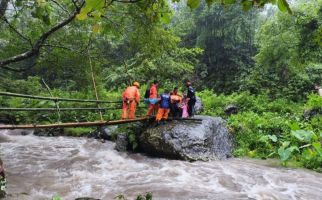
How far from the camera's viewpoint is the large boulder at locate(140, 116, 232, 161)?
1171 cm

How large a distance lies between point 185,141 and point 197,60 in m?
9.43

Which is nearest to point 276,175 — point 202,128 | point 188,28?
point 202,128

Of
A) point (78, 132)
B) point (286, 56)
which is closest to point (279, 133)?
point (286, 56)

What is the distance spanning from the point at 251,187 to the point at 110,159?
15.1ft

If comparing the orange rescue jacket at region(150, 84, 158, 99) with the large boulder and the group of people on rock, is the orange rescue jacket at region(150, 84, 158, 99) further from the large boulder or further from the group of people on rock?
the large boulder

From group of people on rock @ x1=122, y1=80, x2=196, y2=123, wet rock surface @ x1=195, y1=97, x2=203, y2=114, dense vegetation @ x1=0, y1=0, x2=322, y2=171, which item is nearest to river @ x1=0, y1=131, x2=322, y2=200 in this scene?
group of people on rock @ x1=122, y1=80, x2=196, y2=123

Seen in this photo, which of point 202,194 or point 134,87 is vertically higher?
point 134,87

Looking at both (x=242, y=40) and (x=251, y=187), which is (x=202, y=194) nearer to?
(x=251, y=187)

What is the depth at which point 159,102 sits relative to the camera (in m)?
12.4

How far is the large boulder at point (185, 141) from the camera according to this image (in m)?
11.7

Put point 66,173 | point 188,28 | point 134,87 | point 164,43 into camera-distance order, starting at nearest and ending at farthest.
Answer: point 66,173 < point 164,43 < point 134,87 < point 188,28

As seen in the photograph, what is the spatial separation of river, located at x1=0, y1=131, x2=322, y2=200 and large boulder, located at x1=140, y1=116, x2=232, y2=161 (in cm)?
38

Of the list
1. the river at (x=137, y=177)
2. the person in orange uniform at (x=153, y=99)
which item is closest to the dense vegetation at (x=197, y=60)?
the person in orange uniform at (x=153, y=99)

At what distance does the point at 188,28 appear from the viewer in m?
27.7
